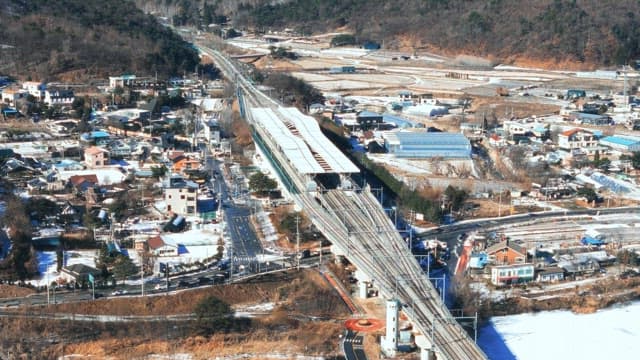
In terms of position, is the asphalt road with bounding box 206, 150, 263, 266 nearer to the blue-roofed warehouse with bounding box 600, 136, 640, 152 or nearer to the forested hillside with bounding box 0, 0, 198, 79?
the blue-roofed warehouse with bounding box 600, 136, 640, 152

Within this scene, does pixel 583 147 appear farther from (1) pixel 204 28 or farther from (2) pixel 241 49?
(1) pixel 204 28

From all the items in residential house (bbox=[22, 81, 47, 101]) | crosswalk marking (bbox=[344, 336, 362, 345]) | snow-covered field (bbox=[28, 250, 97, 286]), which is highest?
residential house (bbox=[22, 81, 47, 101])

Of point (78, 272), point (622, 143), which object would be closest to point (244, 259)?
point (78, 272)

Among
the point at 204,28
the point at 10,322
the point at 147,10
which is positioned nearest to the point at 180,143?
the point at 10,322

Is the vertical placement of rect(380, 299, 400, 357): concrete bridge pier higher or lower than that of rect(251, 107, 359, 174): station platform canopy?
lower

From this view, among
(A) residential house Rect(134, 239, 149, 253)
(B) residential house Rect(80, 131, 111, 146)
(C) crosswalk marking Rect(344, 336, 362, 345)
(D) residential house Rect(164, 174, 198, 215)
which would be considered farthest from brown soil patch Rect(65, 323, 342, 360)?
(B) residential house Rect(80, 131, 111, 146)

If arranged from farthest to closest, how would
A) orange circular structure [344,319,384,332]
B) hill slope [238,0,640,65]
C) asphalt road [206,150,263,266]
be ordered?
1. hill slope [238,0,640,65]
2. asphalt road [206,150,263,266]
3. orange circular structure [344,319,384,332]
